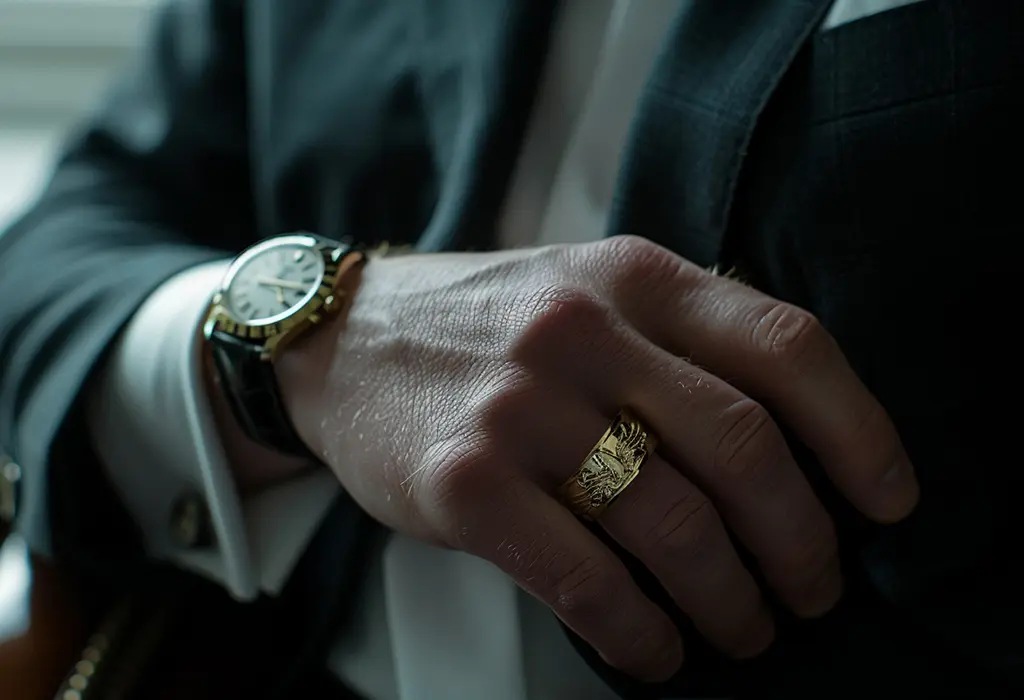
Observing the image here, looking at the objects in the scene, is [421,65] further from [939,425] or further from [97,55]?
[97,55]

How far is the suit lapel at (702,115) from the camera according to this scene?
1.63 feet

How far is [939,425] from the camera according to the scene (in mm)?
488

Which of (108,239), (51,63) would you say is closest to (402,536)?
(108,239)

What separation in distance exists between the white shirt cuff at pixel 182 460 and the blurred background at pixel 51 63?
2.45ft

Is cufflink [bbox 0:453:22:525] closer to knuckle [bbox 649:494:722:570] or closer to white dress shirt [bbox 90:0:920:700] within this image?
white dress shirt [bbox 90:0:920:700]

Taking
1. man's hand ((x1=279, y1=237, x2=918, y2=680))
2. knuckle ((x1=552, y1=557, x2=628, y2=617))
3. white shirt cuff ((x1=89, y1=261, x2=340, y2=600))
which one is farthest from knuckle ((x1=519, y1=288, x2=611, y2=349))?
white shirt cuff ((x1=89, y1=261, x2=340, y2=600))

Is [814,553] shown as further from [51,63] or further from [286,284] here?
[51,63]

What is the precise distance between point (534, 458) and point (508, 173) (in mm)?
210

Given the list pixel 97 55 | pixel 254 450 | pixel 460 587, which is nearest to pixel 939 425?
pixel 460 587

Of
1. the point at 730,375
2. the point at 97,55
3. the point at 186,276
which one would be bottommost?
the point at 97,55

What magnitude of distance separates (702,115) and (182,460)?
379mm

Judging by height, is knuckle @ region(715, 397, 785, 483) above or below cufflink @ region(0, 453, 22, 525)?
above

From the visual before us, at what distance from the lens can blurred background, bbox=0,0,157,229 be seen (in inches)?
50.4

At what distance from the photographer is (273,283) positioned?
566 mm
